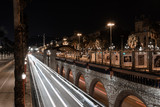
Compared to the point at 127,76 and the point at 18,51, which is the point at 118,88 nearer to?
the point at 127,76

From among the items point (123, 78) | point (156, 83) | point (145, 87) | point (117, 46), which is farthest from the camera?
point (117, 46)

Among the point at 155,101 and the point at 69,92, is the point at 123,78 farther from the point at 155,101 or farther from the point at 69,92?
the point at 69,92

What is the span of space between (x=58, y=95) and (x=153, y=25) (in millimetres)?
28789

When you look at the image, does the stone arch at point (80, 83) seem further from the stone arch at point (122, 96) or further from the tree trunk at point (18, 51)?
the tree trunk at point (18, 51)

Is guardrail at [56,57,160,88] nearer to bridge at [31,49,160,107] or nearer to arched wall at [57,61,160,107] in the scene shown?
bridge at [31,49,160,107]

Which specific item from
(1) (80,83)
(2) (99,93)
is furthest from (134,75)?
(1) (80,83)

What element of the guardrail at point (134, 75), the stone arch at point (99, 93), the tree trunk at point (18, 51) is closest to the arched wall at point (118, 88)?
the stone arch at point (99, 93)

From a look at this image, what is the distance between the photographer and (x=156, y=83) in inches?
380

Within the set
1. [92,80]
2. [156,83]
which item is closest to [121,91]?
[156,83]

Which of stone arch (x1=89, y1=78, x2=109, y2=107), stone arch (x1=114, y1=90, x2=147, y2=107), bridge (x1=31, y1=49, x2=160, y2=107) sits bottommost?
stone arch (x1=89, y1=78, x2=109, y2=107)

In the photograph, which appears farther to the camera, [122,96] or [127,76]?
[122,96]

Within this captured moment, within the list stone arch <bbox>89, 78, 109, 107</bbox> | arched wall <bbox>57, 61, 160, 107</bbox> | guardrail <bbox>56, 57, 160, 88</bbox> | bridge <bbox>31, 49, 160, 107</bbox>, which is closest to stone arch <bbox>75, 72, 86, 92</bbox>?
stone arch <bbox>89, 78, 109, 107</bbox>

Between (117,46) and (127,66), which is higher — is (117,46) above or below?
above

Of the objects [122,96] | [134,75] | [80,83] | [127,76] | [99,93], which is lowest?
[99,93]
